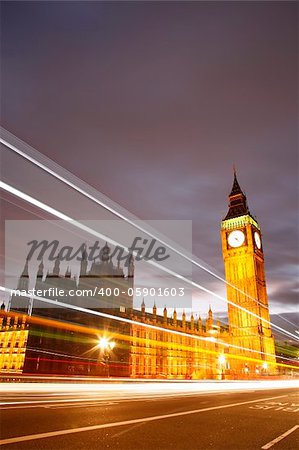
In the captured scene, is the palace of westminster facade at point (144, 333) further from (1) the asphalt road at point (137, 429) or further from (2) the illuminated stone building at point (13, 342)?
(1) the asphalt road at point (137, 429)

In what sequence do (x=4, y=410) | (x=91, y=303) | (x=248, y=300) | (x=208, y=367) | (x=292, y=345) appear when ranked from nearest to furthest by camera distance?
(x=4, y=410), (x=91, y=303), (x=208, y=367), (x=248, y=300), (x=292, y=345)

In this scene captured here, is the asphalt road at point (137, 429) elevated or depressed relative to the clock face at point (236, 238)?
depressed

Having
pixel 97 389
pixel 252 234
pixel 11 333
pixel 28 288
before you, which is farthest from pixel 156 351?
pixel 97 389

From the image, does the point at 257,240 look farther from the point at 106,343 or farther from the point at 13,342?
the point at 13,342

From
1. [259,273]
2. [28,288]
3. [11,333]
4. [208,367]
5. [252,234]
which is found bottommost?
[208,367]

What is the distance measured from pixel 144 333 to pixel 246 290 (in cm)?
3139

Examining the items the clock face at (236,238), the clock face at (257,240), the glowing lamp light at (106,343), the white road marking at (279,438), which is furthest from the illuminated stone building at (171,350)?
the white road marking at (279,438)

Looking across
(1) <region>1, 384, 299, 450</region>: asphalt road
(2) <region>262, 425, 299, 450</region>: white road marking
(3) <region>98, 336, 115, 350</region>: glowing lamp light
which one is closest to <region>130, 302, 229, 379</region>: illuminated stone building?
(3) <region>98, 336, 115, 350</region>: glowing lamp light

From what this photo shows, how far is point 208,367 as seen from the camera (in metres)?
71.3

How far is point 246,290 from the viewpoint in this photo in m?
78.9

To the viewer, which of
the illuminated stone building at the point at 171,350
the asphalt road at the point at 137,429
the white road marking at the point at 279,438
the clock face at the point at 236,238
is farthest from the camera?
the clock face at the point at 236,238

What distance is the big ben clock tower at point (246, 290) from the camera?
71312mm

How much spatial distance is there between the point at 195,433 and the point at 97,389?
12181mm

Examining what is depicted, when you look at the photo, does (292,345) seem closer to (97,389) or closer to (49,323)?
(49,323)
